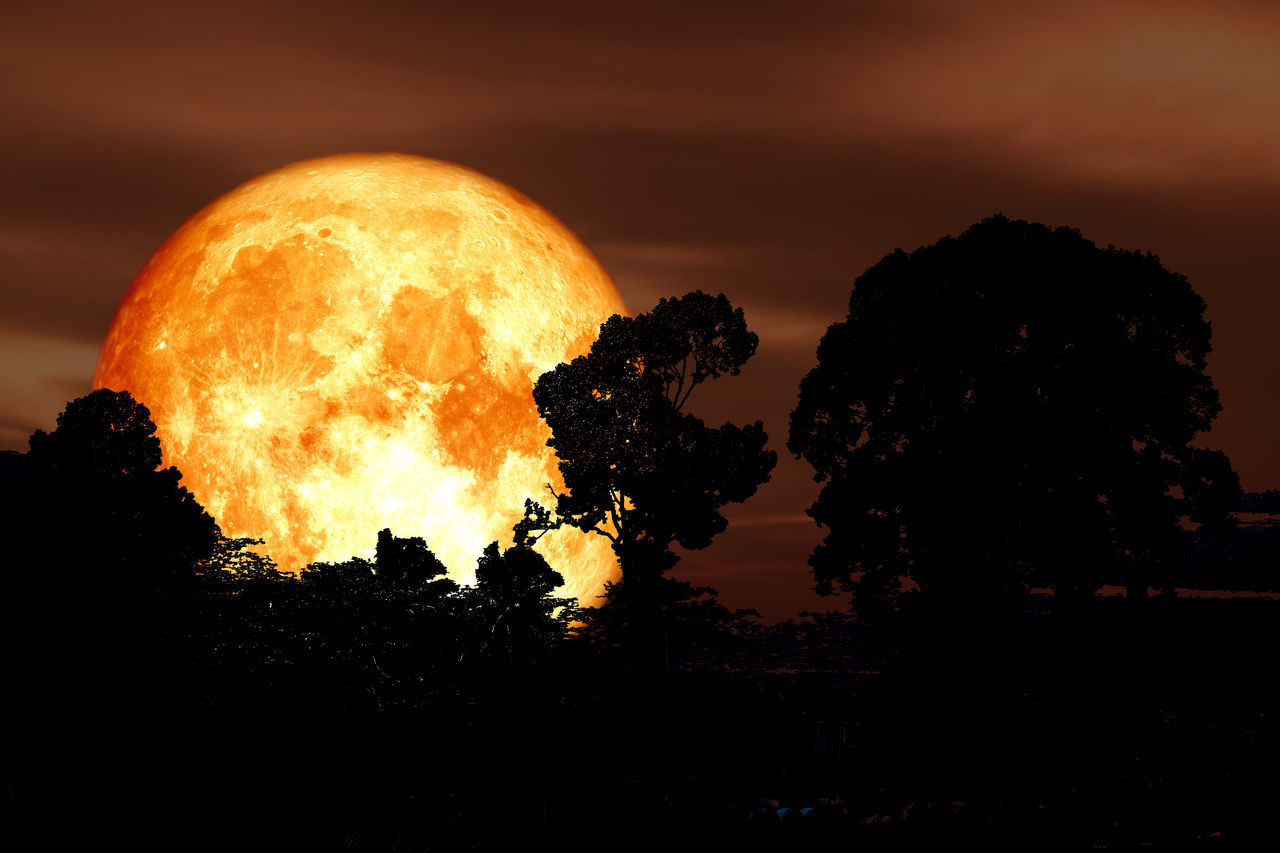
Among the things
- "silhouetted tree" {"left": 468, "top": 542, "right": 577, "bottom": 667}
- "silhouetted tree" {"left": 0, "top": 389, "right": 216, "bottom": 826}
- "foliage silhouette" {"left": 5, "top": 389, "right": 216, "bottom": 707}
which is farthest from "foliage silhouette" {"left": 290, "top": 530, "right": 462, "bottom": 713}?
"foliage silhouette" {"left": 5, "top": 389, "right": 216, "bottom": 707}

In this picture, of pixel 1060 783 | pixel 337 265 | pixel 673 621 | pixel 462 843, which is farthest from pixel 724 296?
pixel 462 843

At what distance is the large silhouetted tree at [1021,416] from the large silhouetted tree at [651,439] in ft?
16.3

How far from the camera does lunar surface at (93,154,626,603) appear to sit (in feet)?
140

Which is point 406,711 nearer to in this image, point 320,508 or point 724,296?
point 320,508

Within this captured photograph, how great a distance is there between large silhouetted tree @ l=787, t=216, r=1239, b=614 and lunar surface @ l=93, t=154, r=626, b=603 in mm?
12732

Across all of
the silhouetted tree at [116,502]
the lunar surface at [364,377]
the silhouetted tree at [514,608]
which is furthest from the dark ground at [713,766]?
the lunar surface at [364,377]

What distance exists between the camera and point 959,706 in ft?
104

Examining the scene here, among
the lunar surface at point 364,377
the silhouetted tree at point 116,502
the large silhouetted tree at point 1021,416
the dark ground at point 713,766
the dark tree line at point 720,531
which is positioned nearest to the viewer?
the dark ground at point 713,766

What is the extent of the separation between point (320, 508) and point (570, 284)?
44.8 feet

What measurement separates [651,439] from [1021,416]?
42.0 ft

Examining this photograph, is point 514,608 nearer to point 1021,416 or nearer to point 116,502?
point 116,502

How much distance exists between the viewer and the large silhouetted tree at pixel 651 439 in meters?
38.1

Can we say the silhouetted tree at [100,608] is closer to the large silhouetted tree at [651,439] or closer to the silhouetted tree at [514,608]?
the silhouetted tree at [514,608]

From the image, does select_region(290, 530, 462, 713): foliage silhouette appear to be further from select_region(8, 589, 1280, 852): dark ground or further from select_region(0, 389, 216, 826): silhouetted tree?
select_region(0, 389, 216, 826): silhouetted tree
